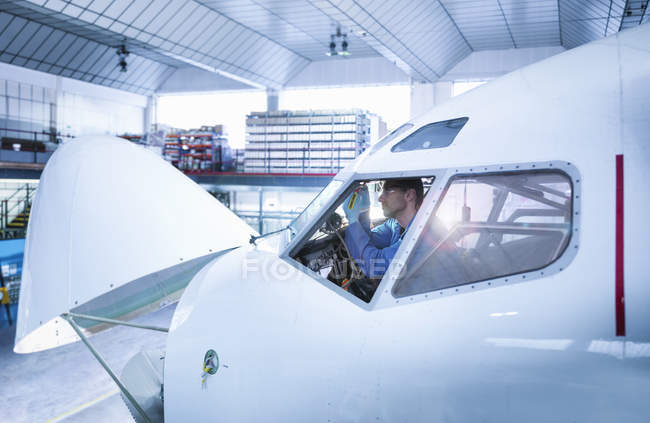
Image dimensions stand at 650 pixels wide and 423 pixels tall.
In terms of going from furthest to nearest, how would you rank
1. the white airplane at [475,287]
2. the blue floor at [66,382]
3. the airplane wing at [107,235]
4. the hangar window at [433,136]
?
the blue floor at [66,382]
the airplane wing at [107,235]
the hangar window at [433,136]
the white airplane at [475,287]

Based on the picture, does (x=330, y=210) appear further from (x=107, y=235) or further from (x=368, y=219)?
(x=107, y=235)

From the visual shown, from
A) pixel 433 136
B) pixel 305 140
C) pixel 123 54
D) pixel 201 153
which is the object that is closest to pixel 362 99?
pixel 305 140

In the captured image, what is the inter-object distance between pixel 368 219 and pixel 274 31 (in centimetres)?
2575

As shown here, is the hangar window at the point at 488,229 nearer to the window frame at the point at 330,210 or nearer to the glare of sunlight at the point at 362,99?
the window frame at the point at 330,210

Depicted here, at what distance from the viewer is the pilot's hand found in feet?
11.3

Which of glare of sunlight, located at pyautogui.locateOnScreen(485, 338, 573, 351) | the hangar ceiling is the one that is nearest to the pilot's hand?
glare of sunlight, located at pyautogui.locateOnScreen(485, 338, 573, 351)

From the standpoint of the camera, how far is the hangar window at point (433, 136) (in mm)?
3127

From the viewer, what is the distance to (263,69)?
3089 cm

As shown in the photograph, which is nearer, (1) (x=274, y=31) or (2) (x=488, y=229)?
(2) (x=488, y=229)

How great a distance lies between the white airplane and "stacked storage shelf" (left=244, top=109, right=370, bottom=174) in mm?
17742

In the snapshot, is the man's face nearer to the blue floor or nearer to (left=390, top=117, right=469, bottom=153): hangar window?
(left=390, top=117, right=469, bottom=153): hangar window

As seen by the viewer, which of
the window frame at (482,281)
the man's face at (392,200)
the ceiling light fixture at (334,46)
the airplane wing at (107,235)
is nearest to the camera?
the window frame at (482,281)

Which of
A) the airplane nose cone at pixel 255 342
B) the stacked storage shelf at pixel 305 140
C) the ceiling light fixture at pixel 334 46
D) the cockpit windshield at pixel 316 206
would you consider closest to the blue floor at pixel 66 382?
the airplane nose cone at pixel 255 342

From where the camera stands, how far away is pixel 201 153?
26.8 metres
